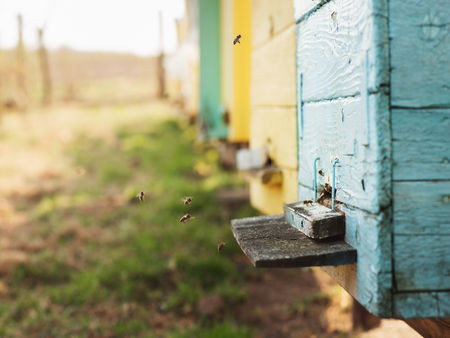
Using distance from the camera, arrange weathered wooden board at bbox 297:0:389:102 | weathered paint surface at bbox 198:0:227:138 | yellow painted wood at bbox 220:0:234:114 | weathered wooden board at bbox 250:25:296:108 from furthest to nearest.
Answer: weathered paint surface at bbox 198:0:227:138, yellow painted wood at bbox 220:0:234:114, weathered wooden board at bbox 250:25:296:108, weathered wooden board at bbox 297:0:389:102

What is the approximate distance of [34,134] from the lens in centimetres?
1075

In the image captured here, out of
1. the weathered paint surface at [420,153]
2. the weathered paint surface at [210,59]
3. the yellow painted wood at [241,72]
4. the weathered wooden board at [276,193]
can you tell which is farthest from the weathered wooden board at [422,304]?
the weathered paint surface at [210,59]

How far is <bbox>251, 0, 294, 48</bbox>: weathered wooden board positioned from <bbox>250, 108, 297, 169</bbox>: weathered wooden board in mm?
372

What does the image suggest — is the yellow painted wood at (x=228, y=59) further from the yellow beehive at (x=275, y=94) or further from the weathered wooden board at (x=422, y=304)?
the weathered wooden board at (x=422, y=304)

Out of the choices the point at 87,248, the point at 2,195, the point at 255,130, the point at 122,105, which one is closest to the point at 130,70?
the point at 122,105

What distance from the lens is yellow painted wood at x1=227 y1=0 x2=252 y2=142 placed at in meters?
3.47

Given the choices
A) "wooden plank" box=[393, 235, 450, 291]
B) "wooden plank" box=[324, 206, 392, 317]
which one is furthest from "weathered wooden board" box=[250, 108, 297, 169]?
"wooden plank" box=[393, 235, 450, 291]

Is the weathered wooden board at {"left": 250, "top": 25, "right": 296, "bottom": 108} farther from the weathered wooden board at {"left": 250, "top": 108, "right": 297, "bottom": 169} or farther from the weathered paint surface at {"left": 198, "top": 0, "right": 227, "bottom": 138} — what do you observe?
the weathered paint surface at {"left": 198, "top": 0, "right": 227, "bottom": 138}

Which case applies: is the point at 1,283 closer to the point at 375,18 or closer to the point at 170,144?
the point at 375,18

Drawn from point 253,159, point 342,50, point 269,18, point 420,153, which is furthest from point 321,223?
point 269,18

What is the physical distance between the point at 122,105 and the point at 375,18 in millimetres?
14997

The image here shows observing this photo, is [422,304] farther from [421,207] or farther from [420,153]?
[420,153]

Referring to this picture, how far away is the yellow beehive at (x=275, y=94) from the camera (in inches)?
79.4

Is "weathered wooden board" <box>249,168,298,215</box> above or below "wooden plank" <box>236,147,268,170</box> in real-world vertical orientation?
below
